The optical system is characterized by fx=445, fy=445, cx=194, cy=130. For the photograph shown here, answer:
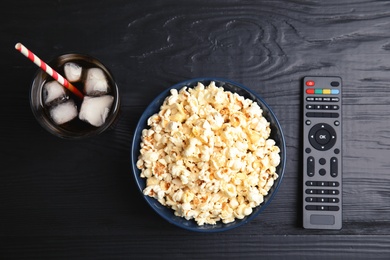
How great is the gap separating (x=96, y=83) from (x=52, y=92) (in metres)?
Answer: 0.11

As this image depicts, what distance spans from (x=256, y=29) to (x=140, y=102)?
387 millimetres

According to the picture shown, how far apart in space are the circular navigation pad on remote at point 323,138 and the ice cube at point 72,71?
639mm

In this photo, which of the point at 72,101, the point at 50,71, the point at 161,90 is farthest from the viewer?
the point at 161,90

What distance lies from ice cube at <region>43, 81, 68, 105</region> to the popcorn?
235 mm

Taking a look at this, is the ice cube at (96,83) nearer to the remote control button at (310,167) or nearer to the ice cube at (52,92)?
the ice cube at (52,92)

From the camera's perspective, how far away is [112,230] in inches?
48.8

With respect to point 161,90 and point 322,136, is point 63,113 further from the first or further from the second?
point 322,136

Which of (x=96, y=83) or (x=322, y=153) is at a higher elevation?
(x=96, y=83)

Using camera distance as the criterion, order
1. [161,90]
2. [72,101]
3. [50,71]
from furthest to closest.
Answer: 1. [161,90]
2. [72,101]
3. [50,71]

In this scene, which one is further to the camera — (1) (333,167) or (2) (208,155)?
(1) (333,167)

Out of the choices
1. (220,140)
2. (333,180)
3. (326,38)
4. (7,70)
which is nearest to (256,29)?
(326,38)

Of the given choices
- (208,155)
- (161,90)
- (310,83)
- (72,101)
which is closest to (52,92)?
(72,101)

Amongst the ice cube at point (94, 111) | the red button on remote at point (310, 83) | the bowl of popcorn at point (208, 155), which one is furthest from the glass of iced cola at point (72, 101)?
the red button on remote at point (310, 83)

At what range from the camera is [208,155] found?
3.53ft
